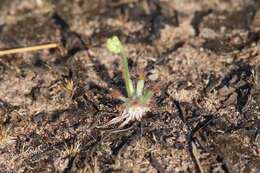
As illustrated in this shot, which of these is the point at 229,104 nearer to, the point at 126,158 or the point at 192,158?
the point at 192,158

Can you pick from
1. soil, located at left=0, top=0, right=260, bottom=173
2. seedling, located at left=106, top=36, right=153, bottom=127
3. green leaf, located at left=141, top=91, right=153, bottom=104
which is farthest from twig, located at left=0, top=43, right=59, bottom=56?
green leaf, located at left=141, top=91, right=153, bottom=104

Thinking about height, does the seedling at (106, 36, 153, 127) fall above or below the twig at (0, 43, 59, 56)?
below

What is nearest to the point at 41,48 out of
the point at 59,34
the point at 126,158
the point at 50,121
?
the point at 59,34

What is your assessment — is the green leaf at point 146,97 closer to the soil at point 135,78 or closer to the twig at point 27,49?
the soil at point 135,78

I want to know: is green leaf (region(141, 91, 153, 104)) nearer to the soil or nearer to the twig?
the soil

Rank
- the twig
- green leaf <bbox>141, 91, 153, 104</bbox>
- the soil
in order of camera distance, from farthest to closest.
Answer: the twig
green leaf <bbox>141, 91, 153, 104</bbox>
the soil

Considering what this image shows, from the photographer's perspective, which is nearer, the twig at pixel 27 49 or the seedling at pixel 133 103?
the seedling at pixel 133 103

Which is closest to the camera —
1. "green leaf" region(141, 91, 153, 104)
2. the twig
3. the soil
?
the soil

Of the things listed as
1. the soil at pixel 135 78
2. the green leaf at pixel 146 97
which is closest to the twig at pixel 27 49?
the soil at pixel 135 78

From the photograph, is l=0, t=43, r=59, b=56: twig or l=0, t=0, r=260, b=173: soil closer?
l=0, t=0, r=260, b=173: soil
